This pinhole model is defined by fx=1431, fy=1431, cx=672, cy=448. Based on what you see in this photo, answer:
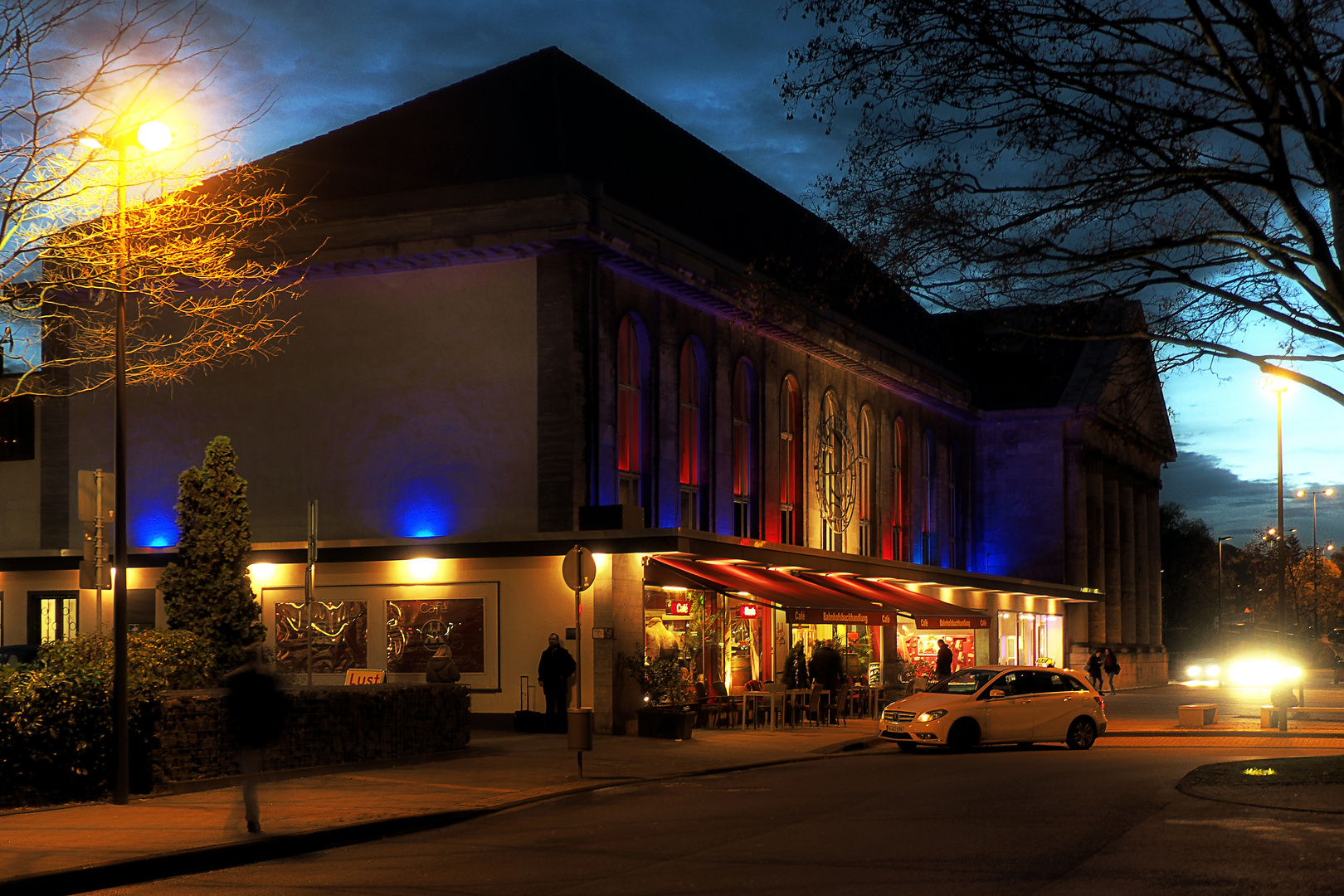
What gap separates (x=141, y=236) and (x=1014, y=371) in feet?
172

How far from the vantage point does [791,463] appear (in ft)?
133

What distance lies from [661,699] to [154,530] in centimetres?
1354

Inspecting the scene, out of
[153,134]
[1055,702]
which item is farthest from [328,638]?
[153,134]

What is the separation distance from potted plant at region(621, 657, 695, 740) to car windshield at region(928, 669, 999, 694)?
4.38 meters

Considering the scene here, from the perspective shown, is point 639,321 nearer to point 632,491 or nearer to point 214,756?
point 632,491

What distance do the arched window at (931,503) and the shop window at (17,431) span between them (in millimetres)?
30807

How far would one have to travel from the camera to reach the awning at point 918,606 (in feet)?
109

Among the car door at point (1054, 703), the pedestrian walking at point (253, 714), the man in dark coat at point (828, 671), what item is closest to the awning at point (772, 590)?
the man in dark coat at point (828, 671)

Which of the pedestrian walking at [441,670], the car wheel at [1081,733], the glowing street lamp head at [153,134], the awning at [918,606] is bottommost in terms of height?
the car wheel at [1081,733]

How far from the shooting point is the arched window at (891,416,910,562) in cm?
4950

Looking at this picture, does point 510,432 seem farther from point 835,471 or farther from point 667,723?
point 835,471

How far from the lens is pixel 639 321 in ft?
107

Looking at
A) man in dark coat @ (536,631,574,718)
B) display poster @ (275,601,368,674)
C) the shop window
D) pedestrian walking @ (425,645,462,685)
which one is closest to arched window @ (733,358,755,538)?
display poster @ (275,601,368,674)

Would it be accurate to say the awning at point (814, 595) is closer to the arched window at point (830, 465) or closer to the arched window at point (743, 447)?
the arched window at point (743, 447)
